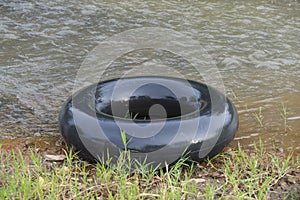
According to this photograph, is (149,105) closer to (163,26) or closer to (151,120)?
(151,120)

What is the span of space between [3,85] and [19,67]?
1.78 ft

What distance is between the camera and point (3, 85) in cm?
511

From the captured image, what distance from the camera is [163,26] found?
23.4 ft

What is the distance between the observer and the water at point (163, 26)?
445cm

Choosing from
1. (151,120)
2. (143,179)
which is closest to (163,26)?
(151,120)

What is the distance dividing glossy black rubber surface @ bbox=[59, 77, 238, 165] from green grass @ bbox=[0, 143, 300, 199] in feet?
0.35

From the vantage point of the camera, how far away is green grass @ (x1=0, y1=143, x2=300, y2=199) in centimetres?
304

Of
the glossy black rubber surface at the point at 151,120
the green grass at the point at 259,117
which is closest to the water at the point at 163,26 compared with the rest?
the green grass at the point at 259,117

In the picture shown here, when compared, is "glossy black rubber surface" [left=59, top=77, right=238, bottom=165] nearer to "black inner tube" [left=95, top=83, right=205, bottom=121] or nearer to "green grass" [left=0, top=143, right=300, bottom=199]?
"black inner tube" [left=95, top=83, right=205, bottom=121]

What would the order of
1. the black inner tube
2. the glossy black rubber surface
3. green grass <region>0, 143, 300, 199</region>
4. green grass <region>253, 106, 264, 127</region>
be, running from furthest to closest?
green grass <region>253, 106, 264, 127</region> < the black inner tube < the glossy black rubber surface < green grass <region>0, 143, 300, 199</region>

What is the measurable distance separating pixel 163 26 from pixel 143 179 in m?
4.26

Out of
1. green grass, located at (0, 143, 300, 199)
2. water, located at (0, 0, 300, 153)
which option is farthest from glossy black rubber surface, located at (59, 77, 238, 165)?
water, located at (0, 0, 300, 153)

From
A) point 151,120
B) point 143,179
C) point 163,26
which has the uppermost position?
point 151,120

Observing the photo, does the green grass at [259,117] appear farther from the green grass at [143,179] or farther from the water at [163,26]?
the green grass at [143,179]
